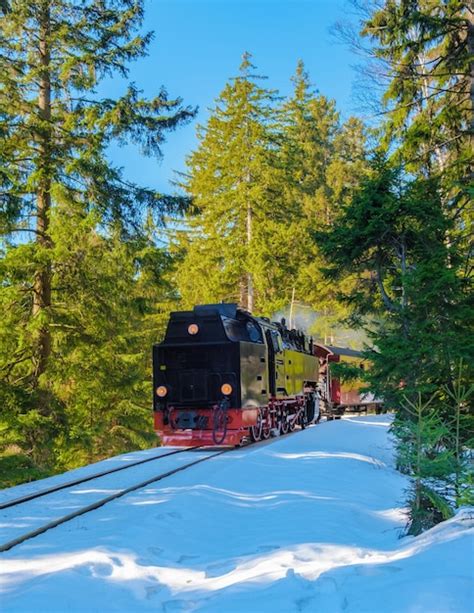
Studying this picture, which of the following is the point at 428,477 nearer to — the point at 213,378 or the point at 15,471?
the point at 213,378

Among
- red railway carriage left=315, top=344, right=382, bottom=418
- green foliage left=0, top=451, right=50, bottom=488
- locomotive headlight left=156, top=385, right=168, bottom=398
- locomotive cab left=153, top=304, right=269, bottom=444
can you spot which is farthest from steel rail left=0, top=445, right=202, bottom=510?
red railway carriage left=315, top=344, right=382, bottom=418

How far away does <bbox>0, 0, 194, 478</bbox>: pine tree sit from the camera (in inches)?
577

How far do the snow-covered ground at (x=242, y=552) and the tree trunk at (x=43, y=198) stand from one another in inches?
297

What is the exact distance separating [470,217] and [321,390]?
46.1ft

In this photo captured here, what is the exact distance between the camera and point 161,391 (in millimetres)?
13625

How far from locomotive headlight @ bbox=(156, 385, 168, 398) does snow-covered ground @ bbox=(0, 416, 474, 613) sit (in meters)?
4.82

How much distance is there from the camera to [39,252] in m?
14.4

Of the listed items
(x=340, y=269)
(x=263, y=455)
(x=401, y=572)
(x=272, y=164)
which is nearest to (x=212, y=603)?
(x=401, y=572)

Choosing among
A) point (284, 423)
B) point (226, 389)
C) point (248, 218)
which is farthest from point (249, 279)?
point (226, 389)

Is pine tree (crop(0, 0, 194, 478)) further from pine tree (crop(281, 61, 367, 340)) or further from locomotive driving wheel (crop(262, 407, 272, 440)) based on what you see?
pine tree (crop(281, 61, 367, 340))

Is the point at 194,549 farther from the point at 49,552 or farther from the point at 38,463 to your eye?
the point at 38,463

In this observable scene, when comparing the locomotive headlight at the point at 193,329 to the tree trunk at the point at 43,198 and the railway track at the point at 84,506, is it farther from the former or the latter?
the tree trunk at the point at 43,198

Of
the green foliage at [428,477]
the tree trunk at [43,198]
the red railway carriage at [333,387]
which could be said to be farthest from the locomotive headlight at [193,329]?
the red railway carriage at [333,387]

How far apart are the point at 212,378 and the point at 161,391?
4.08 ft
